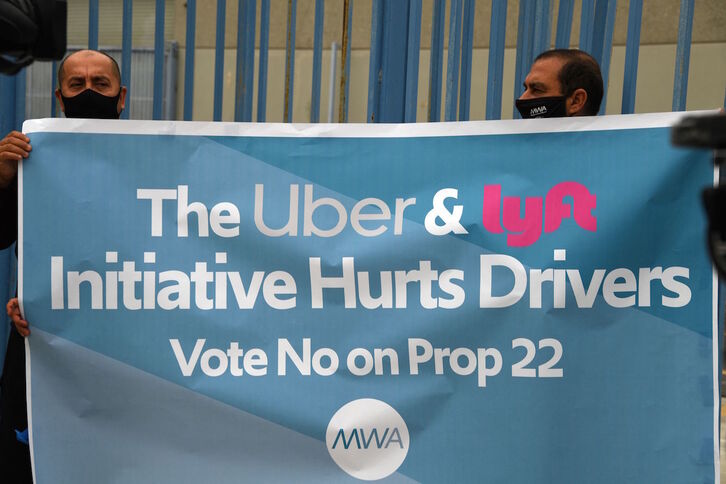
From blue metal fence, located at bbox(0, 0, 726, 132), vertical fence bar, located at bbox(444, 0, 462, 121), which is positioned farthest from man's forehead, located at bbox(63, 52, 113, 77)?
vertical fence bar, located at bbox(444, 0, 462, 121)

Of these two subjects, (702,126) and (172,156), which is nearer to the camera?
(702,126)

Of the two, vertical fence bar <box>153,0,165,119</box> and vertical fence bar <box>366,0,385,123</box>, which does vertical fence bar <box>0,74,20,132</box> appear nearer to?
vertical fence bar <box>153,0,165,119</box>

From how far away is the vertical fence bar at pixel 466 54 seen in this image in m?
3.79

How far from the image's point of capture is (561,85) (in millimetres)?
3184

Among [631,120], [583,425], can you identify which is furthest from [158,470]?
[631,120]

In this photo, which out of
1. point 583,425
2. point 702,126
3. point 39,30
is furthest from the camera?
point 583,425

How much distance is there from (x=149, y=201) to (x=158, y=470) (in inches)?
32.7

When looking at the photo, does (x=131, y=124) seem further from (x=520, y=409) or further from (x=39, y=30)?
(x=520, y=409)

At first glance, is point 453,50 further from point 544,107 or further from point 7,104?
point 7,104

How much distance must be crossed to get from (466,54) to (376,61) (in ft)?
1.22

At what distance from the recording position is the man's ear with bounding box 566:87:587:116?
320 cm

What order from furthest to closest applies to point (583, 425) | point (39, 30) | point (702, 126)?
1. point (583, 425)
2. point (39, 30)
3. point (702, 126)

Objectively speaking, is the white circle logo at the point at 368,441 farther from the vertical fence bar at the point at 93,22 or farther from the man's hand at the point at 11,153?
the vertical fence bar at the point at 93,22

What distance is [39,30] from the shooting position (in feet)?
7.43
